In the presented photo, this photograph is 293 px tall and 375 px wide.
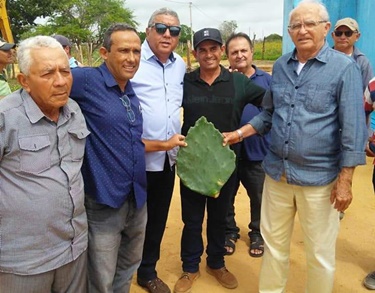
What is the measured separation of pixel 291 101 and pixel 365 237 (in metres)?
2.11

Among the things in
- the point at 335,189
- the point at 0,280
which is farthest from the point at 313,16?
the point at 0,280

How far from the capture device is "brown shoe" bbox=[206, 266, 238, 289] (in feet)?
9.05

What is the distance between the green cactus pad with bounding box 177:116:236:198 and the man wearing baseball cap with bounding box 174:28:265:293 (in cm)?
15

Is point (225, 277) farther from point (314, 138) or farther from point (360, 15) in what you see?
point (360, 15)

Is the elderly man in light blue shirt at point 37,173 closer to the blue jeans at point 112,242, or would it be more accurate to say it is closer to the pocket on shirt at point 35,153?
the pocket on shirt at point 35,153

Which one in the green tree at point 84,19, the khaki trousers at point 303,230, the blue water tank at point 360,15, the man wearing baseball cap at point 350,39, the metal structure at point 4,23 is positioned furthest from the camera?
the green tree at point 84,19

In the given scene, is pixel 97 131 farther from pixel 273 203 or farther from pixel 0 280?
pixel 273 203

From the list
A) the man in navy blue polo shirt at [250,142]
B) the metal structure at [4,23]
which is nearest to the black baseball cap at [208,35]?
the man in navy blue polo shirt at [250,142]

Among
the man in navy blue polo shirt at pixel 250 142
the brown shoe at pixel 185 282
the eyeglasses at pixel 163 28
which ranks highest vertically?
the eyeglasses at pixel 163 28

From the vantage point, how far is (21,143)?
1508mm

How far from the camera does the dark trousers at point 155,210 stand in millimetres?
2545

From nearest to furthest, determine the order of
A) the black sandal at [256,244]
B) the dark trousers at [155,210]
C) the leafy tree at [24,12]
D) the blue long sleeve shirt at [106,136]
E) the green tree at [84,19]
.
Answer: the blue long sleeve shirt at [106,136] → the dark trousers at [155,210] → the black sandal at [256,244] → the leafy tree at [24,12] → the green tree at [84,19]

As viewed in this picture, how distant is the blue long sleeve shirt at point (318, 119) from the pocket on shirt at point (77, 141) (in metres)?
1.11

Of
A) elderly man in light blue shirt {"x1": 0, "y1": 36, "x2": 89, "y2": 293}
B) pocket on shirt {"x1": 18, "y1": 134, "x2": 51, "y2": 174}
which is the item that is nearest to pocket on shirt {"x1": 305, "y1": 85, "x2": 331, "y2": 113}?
elderly man in light blue shirt {"x1": 0, "y1": 36, "x2": 89, "y2": 293}
